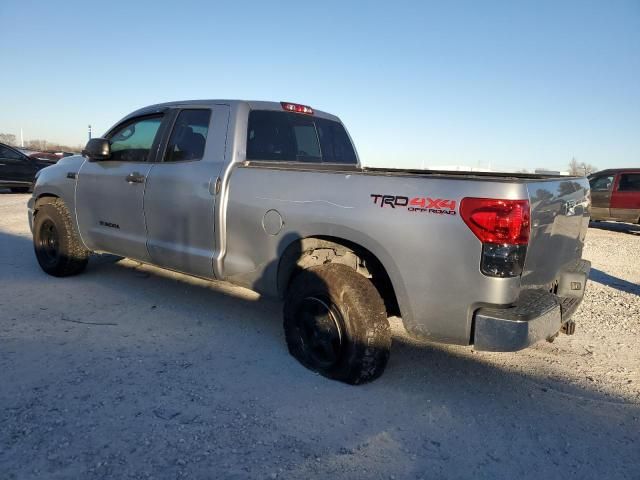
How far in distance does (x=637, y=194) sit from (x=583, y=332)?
397 inches

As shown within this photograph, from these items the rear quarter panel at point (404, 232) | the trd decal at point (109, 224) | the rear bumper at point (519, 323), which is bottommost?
the rear bumper at point (519, 323)

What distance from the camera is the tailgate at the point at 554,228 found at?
2684mm

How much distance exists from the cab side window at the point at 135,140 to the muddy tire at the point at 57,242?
1026 mm

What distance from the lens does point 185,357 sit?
347cm

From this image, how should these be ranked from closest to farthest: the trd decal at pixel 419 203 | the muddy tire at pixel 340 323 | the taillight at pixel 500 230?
the taillight at pixel 500 230 < the trd decal at pixel 419 203 < the muddy tire at pixel 340 323

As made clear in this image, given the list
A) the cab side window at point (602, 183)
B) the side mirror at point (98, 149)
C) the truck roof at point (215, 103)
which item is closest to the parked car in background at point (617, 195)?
the cab side window at point (602, 183)

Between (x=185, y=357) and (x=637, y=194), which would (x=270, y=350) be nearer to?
(x=185, y=357)

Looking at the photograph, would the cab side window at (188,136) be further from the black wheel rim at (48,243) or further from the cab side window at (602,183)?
the cab side window at (602,183)

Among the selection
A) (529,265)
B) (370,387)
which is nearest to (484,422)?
(370,387)

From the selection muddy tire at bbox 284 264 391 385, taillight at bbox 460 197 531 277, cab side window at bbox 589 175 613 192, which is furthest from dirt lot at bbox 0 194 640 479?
cab side window at bbox 589 175 613 192

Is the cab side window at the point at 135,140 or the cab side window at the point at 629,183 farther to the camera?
the cab side window at the point at 629,183

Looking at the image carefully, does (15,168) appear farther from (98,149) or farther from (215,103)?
(215,103)

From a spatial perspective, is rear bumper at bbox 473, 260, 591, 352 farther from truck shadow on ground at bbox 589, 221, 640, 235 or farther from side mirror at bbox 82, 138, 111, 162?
truck shadow on ground at bbox 589, 221, 640, 235

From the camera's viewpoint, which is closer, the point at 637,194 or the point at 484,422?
the point at 484,422
